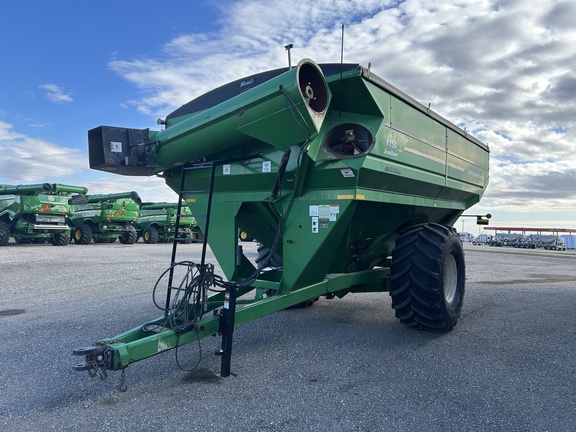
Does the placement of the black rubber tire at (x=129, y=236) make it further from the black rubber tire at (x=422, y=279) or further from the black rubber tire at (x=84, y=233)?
the black rubber tire at (x=422, y=279)

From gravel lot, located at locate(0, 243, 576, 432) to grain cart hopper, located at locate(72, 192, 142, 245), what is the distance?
1660cm

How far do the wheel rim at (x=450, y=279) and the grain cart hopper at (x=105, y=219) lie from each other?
19.3 m

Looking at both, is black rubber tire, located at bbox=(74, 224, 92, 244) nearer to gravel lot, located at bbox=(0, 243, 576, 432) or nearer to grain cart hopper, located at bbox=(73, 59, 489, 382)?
gravel lot, located at bbox=(0, 243, 576, 432)

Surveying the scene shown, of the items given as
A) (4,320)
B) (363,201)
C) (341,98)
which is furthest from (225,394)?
(4,320)

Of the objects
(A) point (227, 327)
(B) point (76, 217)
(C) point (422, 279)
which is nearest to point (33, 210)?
(B) point (76, 217)

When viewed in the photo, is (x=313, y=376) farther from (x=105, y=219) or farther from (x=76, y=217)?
→ (x=76, y=217)

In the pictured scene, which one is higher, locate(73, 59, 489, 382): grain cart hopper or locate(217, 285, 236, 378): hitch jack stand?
locate(73, 59, 489, 382): grain cart hopper

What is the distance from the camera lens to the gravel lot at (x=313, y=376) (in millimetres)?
3062

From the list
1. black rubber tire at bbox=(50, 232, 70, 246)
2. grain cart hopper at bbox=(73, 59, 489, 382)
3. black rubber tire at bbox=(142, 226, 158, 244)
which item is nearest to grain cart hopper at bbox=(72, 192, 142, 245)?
black rubber tire at bbox=(142, 226, 158, 244)

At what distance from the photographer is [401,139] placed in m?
4.88

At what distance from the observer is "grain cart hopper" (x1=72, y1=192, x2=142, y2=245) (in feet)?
73.9


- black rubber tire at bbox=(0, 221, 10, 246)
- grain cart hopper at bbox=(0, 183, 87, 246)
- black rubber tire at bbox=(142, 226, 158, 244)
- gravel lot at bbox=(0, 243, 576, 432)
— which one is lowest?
gravel lot at bbox=(0, 243, 576, 432)

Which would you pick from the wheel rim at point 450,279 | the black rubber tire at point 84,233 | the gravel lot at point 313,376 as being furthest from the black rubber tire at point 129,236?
the wheel rim at point 450,279

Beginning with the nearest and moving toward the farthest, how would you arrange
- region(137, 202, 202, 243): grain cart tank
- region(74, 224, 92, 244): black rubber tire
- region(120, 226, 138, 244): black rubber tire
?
region(74, 224, 92, 244): black rubber tire < region(120, 226, 138, 244): black rubber tire < region(137, 202, 202, 243): grain cart tank
